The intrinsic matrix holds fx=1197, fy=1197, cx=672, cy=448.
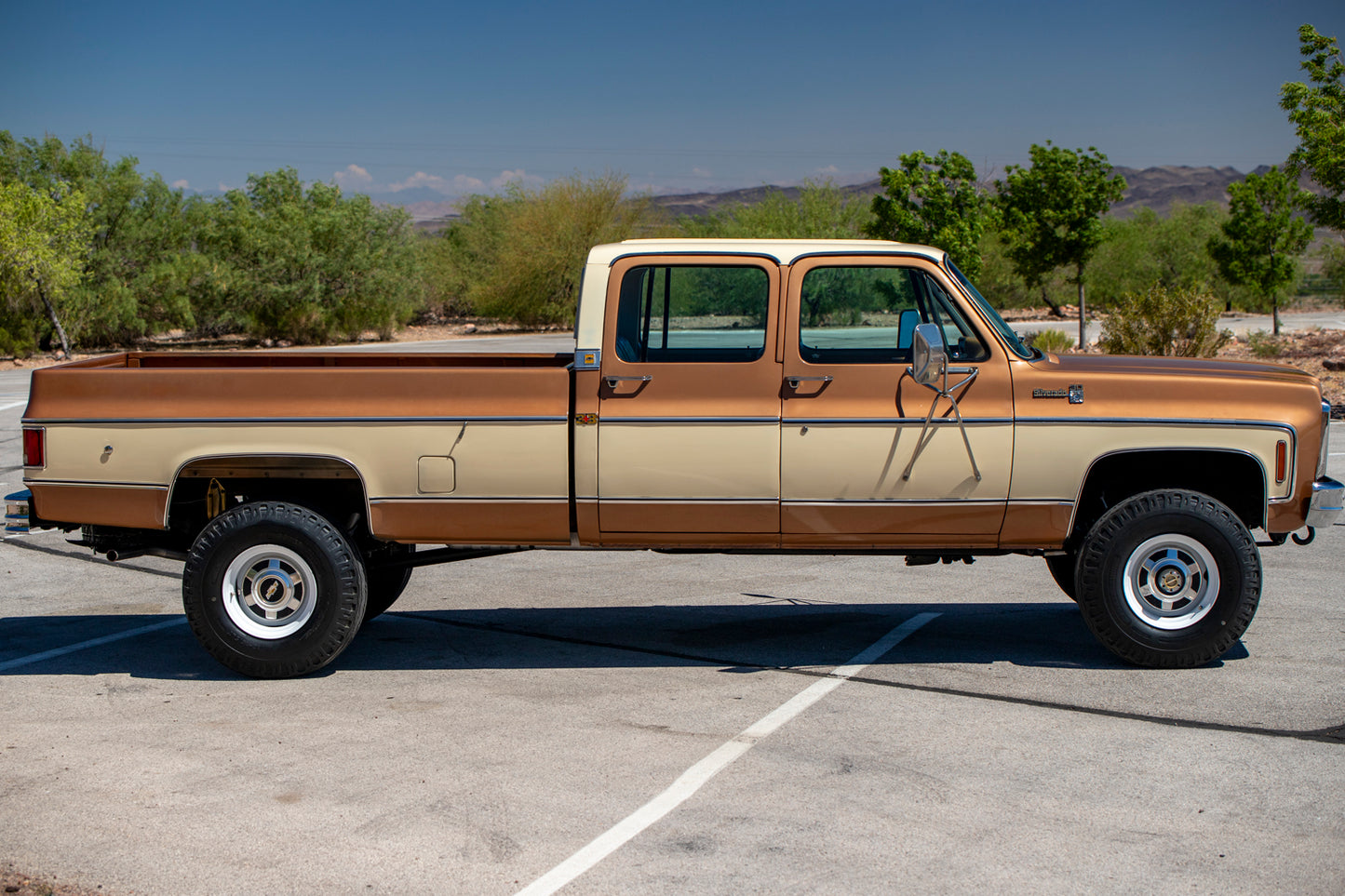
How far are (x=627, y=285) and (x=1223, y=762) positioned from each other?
3531 mm

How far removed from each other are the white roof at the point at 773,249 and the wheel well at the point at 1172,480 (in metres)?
1.47

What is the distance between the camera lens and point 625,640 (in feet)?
22.7

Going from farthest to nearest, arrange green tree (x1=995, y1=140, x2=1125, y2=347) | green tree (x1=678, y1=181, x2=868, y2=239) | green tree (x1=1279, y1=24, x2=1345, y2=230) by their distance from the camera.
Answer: green tree (x1=678, y1=181, x2=868, y2=239) → green tree (x1=995, y1=140, x2=1125, y2=347) → green tree (x1=1279, y1=24, x2=1345, y2=230)

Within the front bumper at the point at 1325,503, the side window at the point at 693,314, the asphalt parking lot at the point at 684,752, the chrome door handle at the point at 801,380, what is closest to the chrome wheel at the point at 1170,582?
the asphalt parking lot at the point at 684,752

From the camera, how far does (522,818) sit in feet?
14.4

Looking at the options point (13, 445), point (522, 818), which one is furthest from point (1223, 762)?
point (13, 445)

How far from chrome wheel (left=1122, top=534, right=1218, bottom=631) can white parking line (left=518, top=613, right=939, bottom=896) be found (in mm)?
1349

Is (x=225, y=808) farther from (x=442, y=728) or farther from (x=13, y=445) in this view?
(x=13, y=445)

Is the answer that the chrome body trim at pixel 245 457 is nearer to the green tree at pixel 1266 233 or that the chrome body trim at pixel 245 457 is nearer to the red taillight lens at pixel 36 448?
the red taillight lens at pixel 36 448

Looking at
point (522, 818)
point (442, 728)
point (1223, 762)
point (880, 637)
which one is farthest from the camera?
point (880, 637)

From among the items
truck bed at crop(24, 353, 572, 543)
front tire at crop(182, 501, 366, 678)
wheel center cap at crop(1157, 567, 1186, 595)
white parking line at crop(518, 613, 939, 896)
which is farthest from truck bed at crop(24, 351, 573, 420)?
wheel center cap at crop(1157, 567, 1186, 595)

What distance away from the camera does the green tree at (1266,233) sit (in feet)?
143

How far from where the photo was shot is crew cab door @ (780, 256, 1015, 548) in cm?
603

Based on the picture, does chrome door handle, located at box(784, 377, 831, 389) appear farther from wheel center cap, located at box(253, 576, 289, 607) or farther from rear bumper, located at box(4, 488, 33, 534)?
rear bumper, located at box(4, 488, 33, 534)
